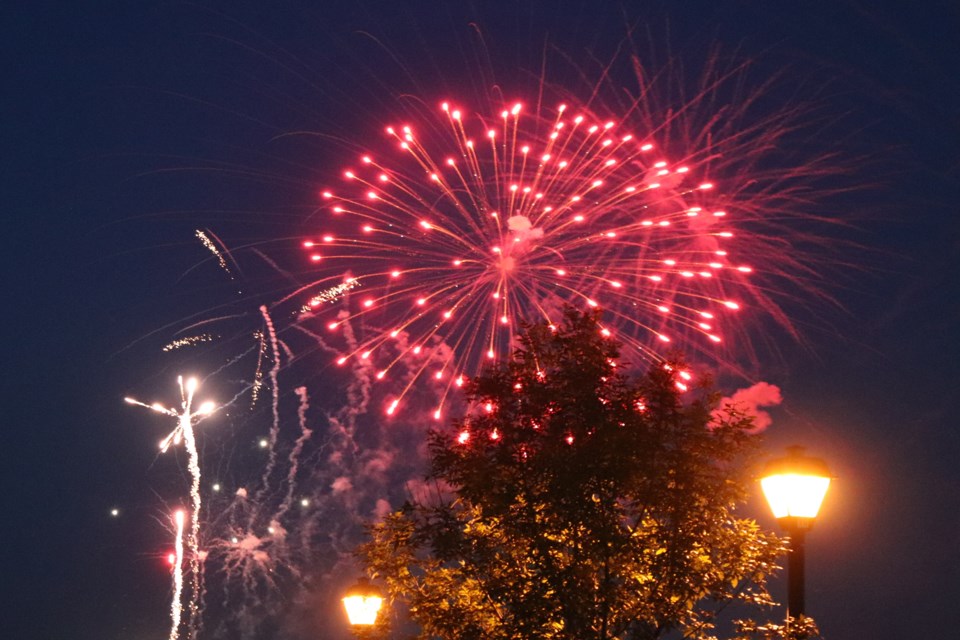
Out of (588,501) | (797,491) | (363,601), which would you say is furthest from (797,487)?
(363,601)

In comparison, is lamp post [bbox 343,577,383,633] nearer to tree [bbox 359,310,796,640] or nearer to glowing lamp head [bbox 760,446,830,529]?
tree [bbox 359,310,796,640]

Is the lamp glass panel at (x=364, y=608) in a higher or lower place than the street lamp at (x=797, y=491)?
lower

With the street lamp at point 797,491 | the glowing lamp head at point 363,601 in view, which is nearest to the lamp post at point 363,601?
the glowing lamp head at point 363,601

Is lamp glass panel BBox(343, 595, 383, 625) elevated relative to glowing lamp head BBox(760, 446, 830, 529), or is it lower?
lower

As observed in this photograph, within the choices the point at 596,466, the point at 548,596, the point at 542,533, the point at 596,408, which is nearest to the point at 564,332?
the point at 596,408

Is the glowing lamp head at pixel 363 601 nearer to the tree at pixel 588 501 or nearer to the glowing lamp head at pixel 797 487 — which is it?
the tree at pixel 588 501

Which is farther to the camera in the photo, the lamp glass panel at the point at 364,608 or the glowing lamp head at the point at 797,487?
the lamp glass panel at the point at 364,608

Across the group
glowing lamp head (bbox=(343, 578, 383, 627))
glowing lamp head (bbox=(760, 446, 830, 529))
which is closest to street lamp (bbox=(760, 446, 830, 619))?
glowing lamp head (bbox=(760, 446, 830, 529))

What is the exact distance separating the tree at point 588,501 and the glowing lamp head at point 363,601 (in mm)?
1476

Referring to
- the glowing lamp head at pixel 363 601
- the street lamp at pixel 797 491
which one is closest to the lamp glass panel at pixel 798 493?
the street lamp at pixel 797 491

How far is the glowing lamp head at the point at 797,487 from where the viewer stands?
374 inches

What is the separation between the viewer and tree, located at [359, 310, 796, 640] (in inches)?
495

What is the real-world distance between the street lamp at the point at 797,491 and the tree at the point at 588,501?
2991 mm

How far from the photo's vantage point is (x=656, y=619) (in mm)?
12805
